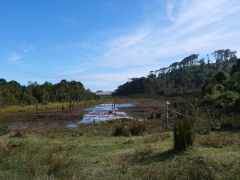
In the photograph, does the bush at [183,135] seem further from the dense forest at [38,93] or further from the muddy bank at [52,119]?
the dense forest at [38,93]

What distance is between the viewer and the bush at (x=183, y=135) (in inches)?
423

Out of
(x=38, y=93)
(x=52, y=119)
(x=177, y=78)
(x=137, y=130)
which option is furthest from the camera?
(x=177, y=78)

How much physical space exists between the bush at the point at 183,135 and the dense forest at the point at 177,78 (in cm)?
12046

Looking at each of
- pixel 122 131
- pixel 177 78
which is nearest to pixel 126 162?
pixel 122 131

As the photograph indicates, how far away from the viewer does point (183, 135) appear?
10.8 metres

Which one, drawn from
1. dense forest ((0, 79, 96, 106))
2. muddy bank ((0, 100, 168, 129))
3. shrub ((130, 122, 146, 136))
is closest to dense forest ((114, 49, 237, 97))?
dense forest ((0, 79, 96, 106))

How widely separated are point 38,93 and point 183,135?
8353 cm

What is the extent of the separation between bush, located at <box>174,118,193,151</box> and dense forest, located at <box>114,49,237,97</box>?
12046cm

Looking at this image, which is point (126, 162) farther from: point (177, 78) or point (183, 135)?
point (177, 78)

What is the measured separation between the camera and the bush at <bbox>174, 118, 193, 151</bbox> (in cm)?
1074

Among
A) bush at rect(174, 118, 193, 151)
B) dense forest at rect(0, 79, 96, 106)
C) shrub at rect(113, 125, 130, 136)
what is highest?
dense forest at rect(0, 79, 96, 106)

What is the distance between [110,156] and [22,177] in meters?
2.94

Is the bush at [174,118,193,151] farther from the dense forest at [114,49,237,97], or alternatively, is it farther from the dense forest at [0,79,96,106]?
the dense forest at [114,49,237,97]

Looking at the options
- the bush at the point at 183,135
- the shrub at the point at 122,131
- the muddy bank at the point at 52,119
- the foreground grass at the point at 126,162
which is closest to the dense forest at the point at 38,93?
the muddy bank at the point at 52,119
